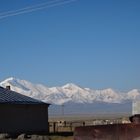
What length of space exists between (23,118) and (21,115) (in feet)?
1.01

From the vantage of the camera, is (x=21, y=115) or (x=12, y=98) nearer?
(x=21, y=115)

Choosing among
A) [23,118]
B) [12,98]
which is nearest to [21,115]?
[23,118]

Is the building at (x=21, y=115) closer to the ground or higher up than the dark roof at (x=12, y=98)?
closer to the ground

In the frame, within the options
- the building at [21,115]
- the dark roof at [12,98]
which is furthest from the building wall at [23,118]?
the dark roof at [12,98]

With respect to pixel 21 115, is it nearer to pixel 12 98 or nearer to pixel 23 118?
pixel 23 118

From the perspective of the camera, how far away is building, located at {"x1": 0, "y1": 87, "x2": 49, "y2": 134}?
139ft

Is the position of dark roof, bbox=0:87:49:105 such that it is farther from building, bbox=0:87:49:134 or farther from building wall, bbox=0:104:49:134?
building wall, bbox=0:104:49:134

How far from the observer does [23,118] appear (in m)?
43.6

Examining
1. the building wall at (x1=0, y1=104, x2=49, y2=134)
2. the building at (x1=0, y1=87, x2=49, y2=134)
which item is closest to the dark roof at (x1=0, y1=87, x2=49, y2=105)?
the building at (x1=0, y1=87, x2=49, y2=134)

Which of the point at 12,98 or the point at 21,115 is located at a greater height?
the point at 12,98

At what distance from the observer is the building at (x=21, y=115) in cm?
4231

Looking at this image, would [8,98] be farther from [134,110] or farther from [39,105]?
[134,110]

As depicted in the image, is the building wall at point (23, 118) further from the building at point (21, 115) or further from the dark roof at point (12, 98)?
the dark roof at point (12, 98)

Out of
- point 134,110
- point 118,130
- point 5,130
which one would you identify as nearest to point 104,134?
point 118,130
